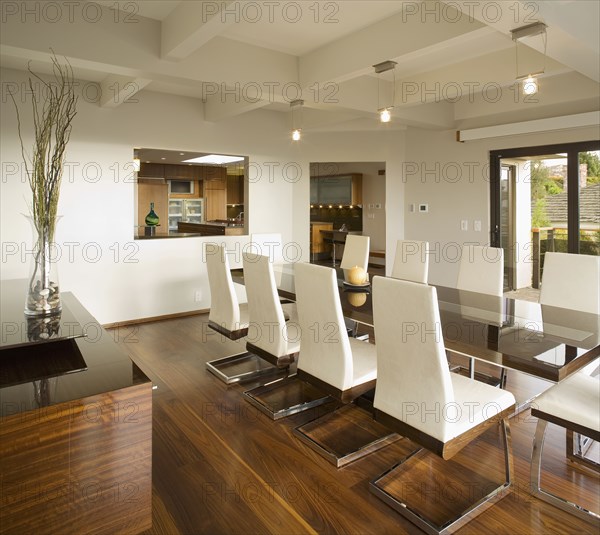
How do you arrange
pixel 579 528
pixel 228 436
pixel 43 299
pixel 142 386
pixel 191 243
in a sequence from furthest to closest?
1. pixel 191 243
2. pixel 228 436
3. pixel 43 299
4. pixel 579 528
5. pixel 142 386

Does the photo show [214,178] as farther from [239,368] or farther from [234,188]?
[239,368]

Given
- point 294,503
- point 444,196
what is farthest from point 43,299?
point 444,196

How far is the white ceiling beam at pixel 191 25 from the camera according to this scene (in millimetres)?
2777

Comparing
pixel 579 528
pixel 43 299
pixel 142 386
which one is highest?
pixel 43 299

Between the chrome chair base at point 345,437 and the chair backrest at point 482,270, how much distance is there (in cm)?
151

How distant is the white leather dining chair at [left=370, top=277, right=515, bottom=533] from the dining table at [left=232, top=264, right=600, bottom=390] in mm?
241

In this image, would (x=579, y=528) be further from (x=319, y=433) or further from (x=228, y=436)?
(x=228, y=436)

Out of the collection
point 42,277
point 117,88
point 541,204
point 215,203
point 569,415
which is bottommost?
point 569,415

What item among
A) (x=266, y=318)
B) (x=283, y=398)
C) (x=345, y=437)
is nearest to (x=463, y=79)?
(x=266, y=318)

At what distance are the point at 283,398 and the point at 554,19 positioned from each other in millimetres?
2904

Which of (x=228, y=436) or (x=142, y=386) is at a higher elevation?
(x=142, y=386)

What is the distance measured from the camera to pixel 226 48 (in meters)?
3.87

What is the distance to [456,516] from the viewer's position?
2064mm

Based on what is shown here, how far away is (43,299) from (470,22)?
310cm
